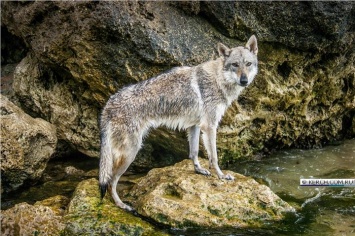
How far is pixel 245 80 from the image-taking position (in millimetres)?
6844

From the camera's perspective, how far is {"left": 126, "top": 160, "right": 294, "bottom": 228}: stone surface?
623cm

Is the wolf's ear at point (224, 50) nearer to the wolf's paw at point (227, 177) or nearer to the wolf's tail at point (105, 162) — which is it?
the wolf's paw at point (227, 177)

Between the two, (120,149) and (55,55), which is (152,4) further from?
(120,149)

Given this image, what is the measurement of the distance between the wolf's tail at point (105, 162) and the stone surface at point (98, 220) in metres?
0.24

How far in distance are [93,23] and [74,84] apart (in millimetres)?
1718

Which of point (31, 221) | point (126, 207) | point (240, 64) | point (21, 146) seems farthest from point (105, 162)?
point (240, 64)

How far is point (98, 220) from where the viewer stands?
6.14 meters

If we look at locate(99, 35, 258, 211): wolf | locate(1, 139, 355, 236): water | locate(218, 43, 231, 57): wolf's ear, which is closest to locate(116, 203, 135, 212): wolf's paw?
locate(99, 35, 258, 211): wolf

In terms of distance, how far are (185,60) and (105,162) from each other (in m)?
2.31

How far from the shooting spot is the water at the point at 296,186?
6.32m

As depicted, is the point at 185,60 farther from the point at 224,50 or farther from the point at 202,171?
the point at 202,171

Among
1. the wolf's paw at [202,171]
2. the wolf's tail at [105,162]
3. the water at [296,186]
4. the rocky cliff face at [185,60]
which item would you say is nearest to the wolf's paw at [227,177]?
the wolf's paw at [202,171]

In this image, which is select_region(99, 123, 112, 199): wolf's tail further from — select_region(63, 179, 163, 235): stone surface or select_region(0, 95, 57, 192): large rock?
select_region(0, 95, 57, 192): large rock

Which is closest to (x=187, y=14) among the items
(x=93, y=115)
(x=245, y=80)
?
(x=245, y=80)
